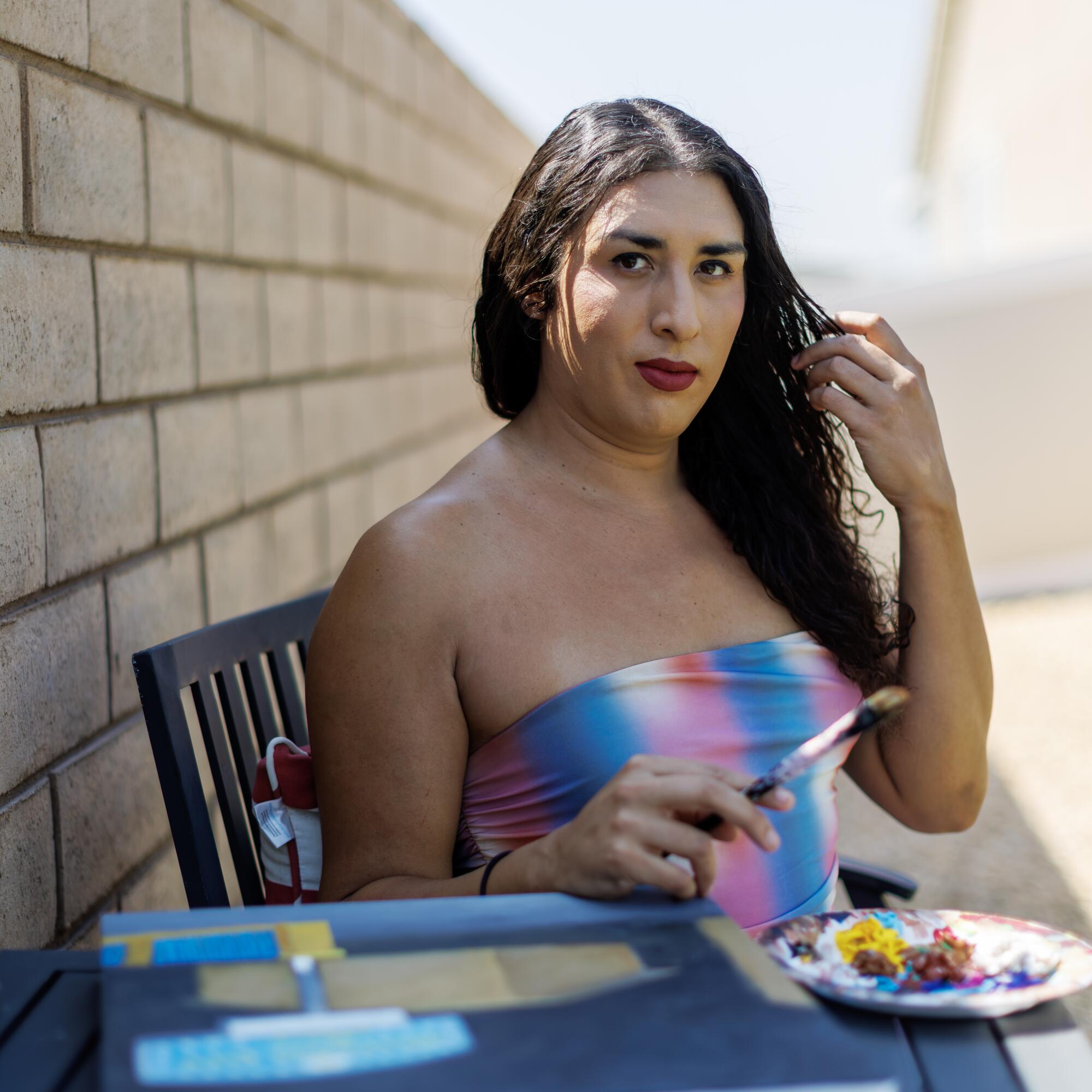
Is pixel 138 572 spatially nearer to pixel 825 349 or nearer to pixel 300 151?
pixel 825 349

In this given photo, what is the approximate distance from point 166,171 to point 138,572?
0.68 meters

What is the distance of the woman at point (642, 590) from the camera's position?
57.5 inches

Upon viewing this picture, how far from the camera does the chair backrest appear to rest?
150cm

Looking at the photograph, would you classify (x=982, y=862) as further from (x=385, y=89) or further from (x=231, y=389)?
(x=385, y=89)

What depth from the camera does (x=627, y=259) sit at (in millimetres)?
1633

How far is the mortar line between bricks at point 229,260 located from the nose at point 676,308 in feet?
2.02

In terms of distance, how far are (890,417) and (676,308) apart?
1.35ft

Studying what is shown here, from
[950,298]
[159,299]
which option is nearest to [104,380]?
[159,299]

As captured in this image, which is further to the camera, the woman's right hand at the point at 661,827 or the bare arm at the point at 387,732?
the bare arm at the point at 387,732

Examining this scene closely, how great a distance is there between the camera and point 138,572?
6.32 ft

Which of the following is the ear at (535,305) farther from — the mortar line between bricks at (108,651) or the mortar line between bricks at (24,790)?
the mortar line between bricks at (24,790)

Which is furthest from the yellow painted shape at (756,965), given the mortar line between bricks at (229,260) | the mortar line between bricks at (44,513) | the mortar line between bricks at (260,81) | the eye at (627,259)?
the mortar line between bricks at (260,81)

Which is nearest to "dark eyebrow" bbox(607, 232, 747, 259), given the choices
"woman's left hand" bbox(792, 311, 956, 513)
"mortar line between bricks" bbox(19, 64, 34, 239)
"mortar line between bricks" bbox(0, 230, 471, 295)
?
"woman's left hand" bbox(792, 311, 956, 513)

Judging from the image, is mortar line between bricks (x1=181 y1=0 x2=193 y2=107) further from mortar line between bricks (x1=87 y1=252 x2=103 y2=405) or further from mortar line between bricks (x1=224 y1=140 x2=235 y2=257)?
mortar line between bricks (x1=87 y1=252 x2=103 y2=405)
